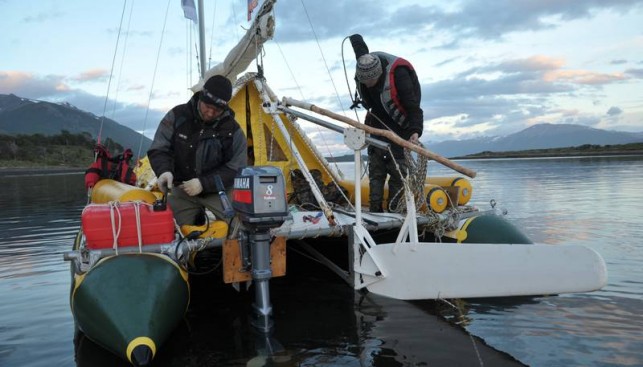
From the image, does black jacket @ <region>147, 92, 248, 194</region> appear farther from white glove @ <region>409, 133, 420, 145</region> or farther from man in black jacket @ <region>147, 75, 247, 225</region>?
white glove @ <region>409, 133, 420, 145</region>

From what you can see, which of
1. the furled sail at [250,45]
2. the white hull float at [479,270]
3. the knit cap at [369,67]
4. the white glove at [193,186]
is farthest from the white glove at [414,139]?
the furled sail at [250,45]

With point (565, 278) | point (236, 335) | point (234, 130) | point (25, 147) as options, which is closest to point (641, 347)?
point (565, 278)

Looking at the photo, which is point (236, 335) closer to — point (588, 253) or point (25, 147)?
point (588, 253)

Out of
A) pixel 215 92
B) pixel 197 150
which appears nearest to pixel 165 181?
pixel 197 150

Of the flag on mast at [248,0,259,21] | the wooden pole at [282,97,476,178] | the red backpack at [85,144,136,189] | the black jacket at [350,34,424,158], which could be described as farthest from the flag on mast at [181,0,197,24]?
the wooden pole at [282,97,476,178]

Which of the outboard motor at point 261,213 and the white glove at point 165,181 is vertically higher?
the white glove at point 165,181

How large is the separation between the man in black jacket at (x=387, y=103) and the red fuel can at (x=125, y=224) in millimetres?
2873

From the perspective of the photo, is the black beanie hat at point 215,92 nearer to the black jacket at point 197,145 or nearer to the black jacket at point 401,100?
the black jacket at point 197,145

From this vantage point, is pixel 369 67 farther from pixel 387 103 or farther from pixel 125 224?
pixel 125 224

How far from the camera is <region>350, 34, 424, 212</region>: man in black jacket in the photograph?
6.03 m

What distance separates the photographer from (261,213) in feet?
12.7

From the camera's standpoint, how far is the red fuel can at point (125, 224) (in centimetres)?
405

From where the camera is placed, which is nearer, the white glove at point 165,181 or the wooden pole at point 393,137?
the wooden pole at point 393,137

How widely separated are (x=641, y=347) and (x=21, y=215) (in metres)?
16.5
